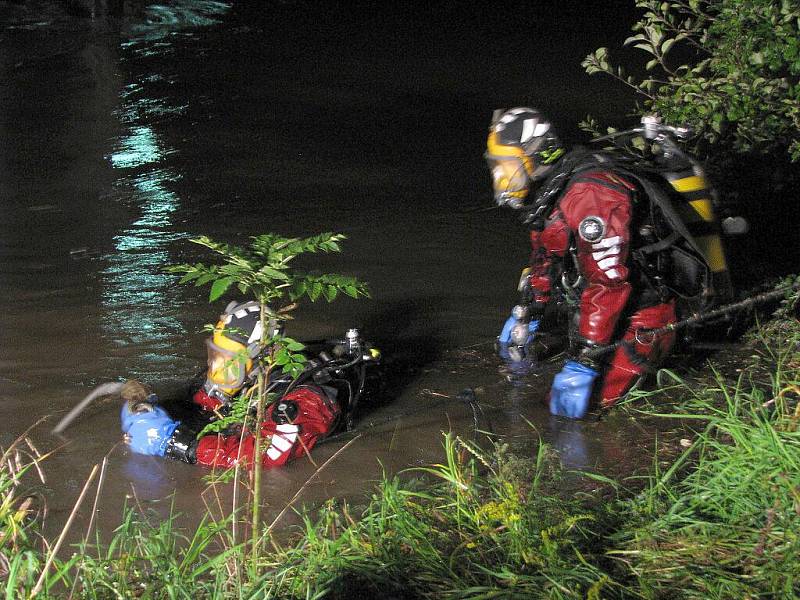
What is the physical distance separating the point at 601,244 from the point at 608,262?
10 cm

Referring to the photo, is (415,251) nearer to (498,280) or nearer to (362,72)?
(498,280)

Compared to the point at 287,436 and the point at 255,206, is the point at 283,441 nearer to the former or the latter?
the point at 287,436

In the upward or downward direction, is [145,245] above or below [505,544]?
below

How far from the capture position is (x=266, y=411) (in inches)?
198

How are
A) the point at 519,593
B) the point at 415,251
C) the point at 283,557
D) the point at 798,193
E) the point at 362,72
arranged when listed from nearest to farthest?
the point at 519,593, the point at 283,557, the point at 798,193, the point at 415,251, the point at 362,72

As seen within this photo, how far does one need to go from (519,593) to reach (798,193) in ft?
17.9

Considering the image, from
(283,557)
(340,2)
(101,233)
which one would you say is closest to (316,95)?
(101,233)

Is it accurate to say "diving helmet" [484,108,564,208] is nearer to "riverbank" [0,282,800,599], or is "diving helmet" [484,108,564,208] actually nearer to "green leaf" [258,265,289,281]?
"riverbank" [0,282,800,599]

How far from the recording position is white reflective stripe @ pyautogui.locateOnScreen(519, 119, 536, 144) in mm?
5401

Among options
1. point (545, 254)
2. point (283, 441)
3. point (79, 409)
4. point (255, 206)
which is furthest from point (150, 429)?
point (255, 206)

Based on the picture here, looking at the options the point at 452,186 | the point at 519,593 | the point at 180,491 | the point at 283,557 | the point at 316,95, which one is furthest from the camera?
the point at 316,95

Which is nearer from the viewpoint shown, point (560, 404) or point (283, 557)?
point (283, 557)

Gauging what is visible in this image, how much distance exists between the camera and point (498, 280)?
25.6ft

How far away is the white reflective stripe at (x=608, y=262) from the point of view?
493 centimetres
